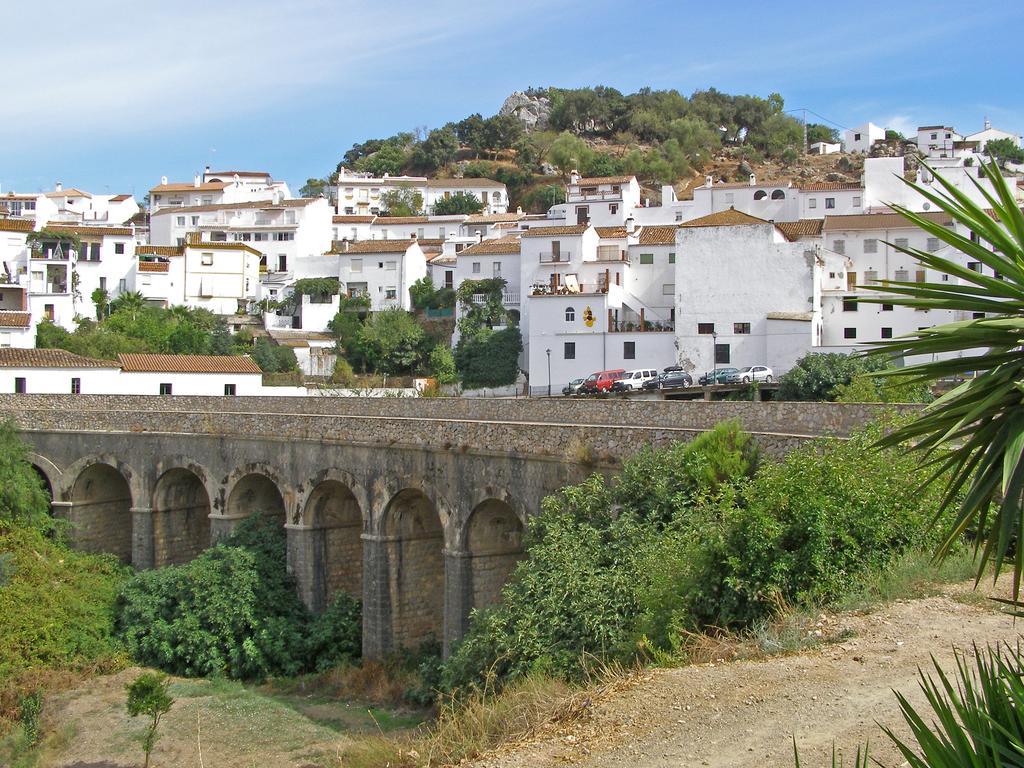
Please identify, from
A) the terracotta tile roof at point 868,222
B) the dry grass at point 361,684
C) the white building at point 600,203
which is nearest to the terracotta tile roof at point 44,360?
the dry grass at point 361,684

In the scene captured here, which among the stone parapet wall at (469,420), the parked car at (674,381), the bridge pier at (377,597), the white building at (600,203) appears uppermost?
the white building at (600,203)

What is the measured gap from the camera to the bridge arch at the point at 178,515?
98.2 feet

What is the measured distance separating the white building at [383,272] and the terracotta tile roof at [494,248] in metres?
4.60

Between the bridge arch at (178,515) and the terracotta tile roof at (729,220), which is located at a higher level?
the terracotta tile roof at (729,220)

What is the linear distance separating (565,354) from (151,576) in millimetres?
23835

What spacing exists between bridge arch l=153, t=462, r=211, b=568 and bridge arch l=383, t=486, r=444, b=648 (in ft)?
27.7

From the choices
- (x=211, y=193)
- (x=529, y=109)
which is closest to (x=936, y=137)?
(x=529, y=109)

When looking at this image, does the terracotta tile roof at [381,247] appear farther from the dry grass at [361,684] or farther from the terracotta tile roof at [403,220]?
the dry grass at [361,684]

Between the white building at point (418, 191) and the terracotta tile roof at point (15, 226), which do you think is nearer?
the terracotta tile roof at point (15, 226)

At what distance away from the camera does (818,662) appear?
10188 millimetres

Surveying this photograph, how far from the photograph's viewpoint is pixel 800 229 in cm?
4862

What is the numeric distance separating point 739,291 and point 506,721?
34841mm

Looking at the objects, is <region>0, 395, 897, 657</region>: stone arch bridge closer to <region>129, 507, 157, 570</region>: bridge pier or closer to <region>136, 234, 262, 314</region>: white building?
<region>129, 507, 157, 570</region>: bridge pier

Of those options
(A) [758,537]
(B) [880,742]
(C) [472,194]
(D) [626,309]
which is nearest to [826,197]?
(D) [626,309]
